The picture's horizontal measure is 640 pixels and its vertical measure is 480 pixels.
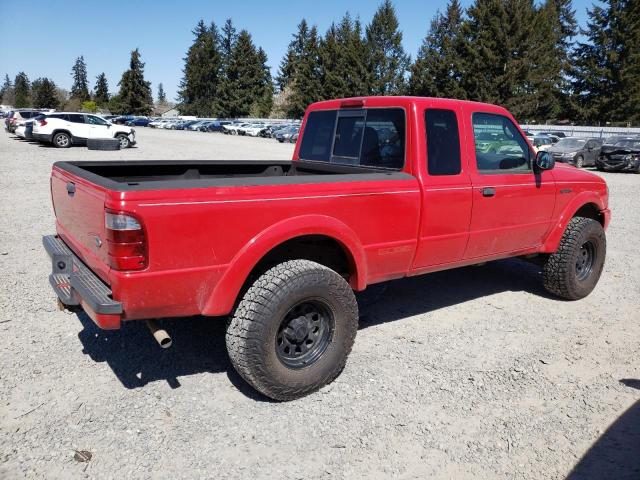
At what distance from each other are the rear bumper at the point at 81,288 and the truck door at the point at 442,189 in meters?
2.27

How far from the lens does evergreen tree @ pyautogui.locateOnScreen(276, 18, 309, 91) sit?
9394 cm

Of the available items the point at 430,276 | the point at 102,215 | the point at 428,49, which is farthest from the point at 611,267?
the point at 428,49

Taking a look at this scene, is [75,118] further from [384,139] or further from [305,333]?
[305,333]

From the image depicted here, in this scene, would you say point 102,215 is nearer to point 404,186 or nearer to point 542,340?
point 404,186

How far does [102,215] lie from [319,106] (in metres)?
2.75

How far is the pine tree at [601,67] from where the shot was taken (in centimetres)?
6041

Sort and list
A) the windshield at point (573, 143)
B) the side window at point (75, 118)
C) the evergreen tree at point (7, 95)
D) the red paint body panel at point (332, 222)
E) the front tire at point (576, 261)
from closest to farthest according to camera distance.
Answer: the red paint body panel at point (332, 222) → the front tire at point (576, 261) → the windshield at point (573, 143) → the side window at point (75, 118) → the evergreen tree at point (7, 95)

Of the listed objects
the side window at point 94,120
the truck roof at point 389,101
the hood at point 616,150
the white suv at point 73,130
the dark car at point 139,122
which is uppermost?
the truck roof at point 389,101

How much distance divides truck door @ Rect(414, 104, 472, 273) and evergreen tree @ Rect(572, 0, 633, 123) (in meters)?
66.0

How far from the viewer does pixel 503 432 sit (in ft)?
10.5

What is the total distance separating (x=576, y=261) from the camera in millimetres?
5500

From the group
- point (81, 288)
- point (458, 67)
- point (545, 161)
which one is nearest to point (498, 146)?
point (545, 161)

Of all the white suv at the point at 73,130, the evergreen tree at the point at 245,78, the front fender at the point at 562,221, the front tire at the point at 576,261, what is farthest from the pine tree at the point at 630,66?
the front fender at the point at 562,221

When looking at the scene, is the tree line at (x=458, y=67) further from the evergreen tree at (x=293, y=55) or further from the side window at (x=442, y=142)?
the side window at (x=442, y=142)
